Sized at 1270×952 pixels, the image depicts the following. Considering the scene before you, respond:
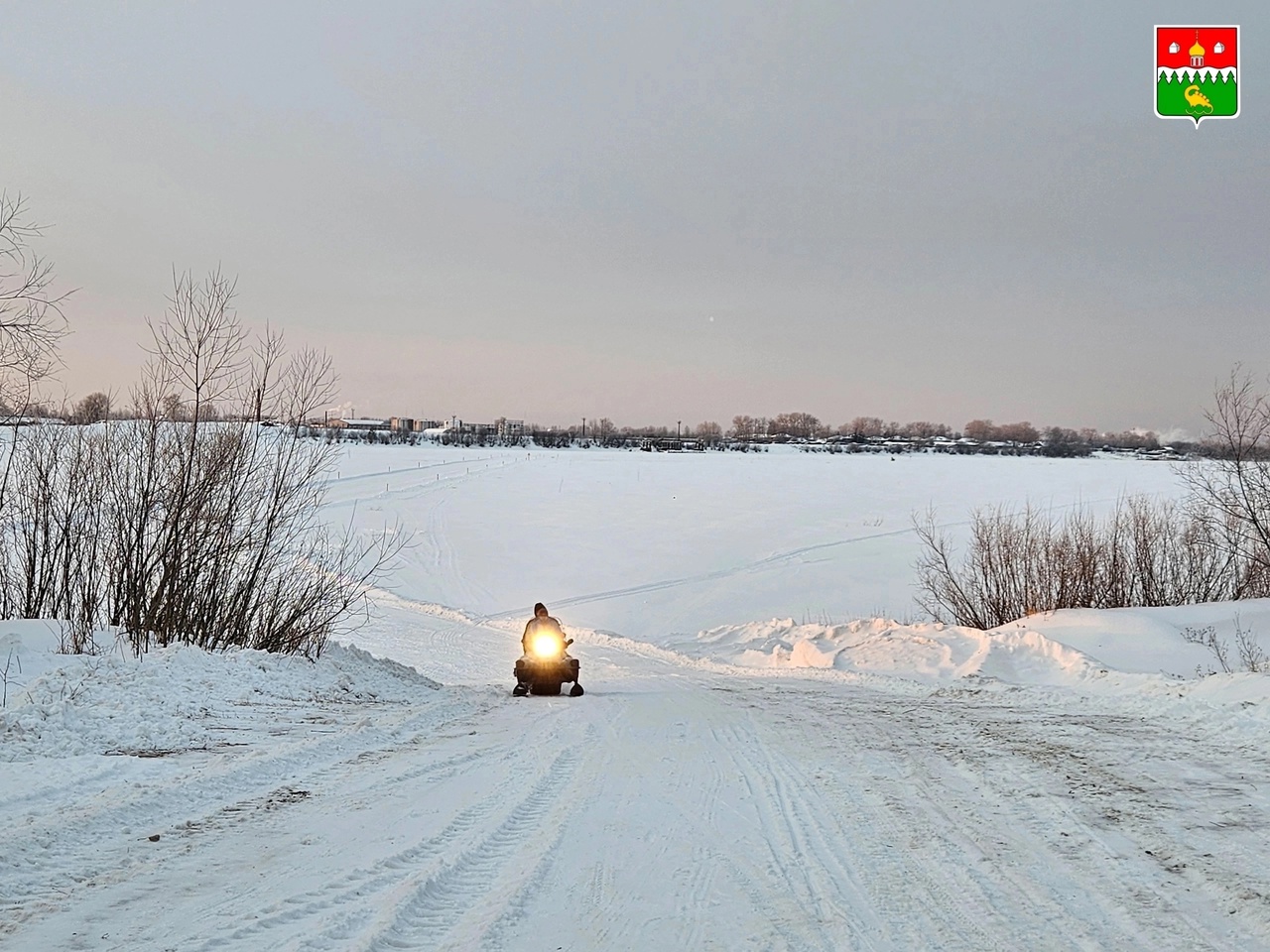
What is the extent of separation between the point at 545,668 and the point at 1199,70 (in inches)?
614

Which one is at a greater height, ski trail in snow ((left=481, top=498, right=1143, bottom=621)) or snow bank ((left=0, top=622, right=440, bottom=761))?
snow bank ((left=0, top=622, right=440, bottom=761))

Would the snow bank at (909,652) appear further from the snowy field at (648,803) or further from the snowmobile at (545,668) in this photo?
the snowmobile at (545,668)

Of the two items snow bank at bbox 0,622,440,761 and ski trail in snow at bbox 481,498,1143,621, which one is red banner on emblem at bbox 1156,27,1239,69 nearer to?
snow bank at bbox 0,622,440,761

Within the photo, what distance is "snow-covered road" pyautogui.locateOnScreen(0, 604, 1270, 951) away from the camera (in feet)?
13.7

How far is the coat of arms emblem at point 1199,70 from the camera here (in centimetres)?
1553

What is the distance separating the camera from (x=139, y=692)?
8.34 meters

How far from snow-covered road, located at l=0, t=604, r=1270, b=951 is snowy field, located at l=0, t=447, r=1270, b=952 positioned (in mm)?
25

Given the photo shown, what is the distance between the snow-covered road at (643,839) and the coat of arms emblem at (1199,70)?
39.8ft

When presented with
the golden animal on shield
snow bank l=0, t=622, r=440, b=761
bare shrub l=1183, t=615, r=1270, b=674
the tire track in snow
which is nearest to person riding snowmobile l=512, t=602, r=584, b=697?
snow bank l=0, t=622, r=440, b=761

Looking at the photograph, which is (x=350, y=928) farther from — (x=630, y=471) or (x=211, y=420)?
(x=630, y=471)

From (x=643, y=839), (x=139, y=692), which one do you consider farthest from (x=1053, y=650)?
(x=139, y=692)

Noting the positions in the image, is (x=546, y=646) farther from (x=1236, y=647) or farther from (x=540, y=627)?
(x=1236, y=647)

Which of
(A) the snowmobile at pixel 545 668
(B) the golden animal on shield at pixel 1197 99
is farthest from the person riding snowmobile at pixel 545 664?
(B) the golden animal on shield at pixel 1197 99

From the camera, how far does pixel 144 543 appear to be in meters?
12.8
